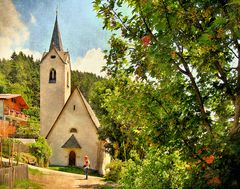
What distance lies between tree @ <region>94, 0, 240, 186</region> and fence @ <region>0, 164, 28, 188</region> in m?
10.7

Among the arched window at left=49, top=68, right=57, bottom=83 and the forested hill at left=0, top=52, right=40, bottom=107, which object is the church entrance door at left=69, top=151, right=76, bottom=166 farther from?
the forested hill at left=0, top=52, right=40, bottom=107

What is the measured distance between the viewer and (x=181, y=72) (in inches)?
217

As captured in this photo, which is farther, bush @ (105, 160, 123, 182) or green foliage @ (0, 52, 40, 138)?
green foliage @ (0, 52, 40, 138)

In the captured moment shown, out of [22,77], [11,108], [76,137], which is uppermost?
[22,77]

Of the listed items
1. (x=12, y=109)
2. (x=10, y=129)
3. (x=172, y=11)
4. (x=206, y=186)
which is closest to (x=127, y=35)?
(x=172, y=11)

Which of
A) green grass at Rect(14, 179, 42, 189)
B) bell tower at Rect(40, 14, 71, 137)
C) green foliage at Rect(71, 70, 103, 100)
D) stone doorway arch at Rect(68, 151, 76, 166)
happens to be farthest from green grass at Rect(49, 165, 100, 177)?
green foliage at Rect(71, 70, 103, 100)

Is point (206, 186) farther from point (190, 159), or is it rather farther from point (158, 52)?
point (158, 52)

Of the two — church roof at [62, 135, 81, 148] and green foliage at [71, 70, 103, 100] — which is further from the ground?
green foliage at [71, 70, 103, 100]

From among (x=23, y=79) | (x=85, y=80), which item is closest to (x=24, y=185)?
(x=23, y=79)

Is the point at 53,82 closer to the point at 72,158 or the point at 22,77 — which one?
the point at 72,158

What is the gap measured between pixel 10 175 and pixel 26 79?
214 feet

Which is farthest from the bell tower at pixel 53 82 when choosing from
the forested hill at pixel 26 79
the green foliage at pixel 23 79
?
the forested hill at pixel 26 79

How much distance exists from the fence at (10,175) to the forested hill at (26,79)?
47893 mm

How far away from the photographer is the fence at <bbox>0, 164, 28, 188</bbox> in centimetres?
1561
